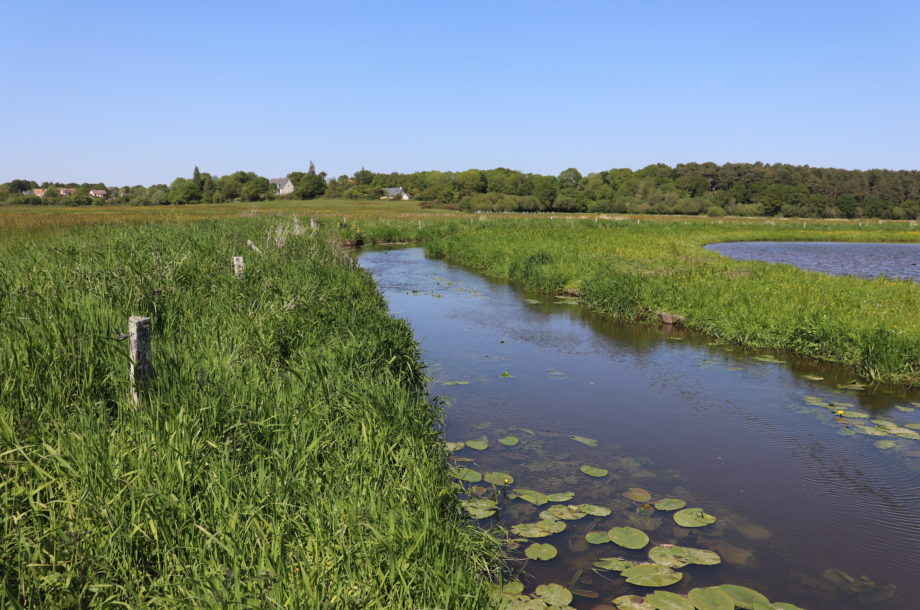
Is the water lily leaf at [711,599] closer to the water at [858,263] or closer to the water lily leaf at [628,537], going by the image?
the water lily leaf at [628,537]

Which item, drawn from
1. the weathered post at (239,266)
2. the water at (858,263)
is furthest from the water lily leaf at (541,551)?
the water at (858,263)

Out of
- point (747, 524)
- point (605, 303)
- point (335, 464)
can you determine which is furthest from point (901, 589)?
point (605, 303)

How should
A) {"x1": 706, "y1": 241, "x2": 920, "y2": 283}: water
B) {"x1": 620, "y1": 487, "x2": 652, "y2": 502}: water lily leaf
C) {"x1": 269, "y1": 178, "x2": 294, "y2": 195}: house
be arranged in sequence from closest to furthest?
{"x1": 620, "y1": 487, "x2": 652, "y2": 502}: water lily leaf
{"x1": 706, "y1": 241, "x2": 920, "y2": 283}: water
{"x1": 269, "y1": 178, "x2": 294, "y2": 195}: house

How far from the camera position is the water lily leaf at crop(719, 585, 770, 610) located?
4.24m

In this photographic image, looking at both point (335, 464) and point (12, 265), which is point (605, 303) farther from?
point (12, 265)

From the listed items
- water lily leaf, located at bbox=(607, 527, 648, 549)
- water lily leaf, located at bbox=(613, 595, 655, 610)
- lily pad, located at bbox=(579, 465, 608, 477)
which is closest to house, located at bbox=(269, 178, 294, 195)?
lily pad, located at bbox=(579, 465, 608, 477)

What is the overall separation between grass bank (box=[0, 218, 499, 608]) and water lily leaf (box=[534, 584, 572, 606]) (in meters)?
0.45

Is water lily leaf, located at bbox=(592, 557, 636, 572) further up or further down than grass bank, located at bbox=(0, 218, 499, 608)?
further down

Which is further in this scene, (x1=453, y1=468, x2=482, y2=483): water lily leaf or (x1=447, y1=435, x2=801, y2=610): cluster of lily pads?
(x1=453, y1=468, x2=482, y2=483): water lily leaf

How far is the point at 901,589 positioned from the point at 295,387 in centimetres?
566

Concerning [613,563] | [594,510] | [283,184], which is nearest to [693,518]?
[594,510]

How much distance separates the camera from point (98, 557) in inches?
127

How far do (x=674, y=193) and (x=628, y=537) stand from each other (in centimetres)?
11632

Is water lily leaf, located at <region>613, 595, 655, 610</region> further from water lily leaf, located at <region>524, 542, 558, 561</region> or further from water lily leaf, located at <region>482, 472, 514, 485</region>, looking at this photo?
water lily leaf, located at <region>482, 472, 514, 485</region>
